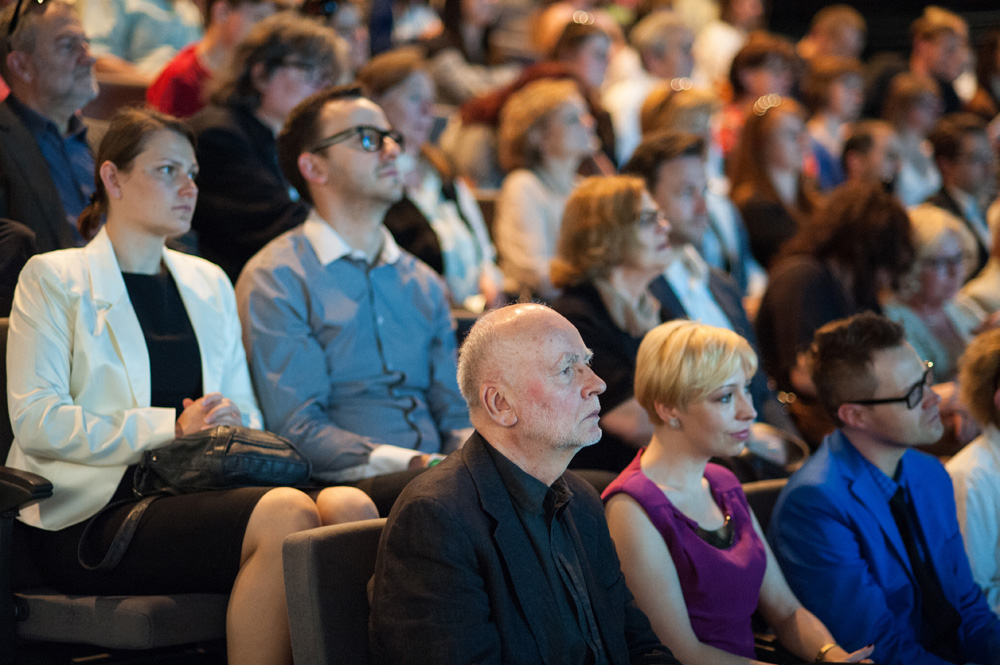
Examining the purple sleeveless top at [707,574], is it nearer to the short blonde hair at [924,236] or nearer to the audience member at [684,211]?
the audience member at [684,211]

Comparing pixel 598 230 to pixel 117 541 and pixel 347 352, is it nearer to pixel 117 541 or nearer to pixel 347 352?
pixel 347 352

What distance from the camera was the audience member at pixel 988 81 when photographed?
7.05 metres

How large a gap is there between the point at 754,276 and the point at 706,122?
2.33 ft

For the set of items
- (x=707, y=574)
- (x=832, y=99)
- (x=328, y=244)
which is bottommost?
(x=707, y=574)

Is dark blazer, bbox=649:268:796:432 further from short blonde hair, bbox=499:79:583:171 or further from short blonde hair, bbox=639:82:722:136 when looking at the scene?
short blonde hair, bbox=639:82:722:136

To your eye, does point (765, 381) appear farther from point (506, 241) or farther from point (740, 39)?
point (740, 39)

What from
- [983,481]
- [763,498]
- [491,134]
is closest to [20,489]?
[763,498]

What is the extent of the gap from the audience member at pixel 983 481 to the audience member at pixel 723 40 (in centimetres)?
496

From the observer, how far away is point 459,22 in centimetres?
572

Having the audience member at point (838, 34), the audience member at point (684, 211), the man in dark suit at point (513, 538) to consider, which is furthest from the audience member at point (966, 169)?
the man in dark suit at point (513, 538)

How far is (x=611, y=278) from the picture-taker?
294 centimetres

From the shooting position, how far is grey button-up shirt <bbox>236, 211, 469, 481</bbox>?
92.0 inches

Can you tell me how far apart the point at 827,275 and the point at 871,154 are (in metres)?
2.06

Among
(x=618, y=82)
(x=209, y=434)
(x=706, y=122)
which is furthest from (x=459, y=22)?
Answer: (x=209, y=434)
